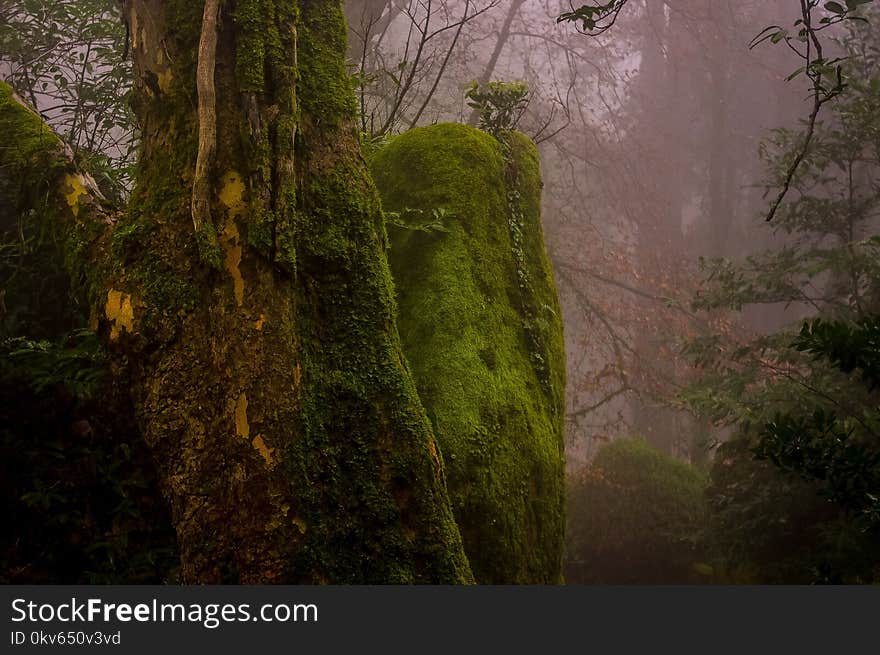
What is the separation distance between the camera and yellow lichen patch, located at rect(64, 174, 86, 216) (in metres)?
3.08

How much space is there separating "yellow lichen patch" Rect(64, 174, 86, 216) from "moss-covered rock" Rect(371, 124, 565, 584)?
5.96 feet

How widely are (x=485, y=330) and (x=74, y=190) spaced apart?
2.49 m

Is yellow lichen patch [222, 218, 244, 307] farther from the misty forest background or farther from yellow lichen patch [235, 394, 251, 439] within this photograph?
the misty forest background

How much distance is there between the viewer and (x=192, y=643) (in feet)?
6.92

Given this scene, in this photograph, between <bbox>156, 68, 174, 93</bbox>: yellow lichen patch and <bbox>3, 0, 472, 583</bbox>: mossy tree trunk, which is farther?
<bbox>156, 68, 174, 93</bbox>: yellow lichen patch

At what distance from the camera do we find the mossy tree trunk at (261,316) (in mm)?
2354

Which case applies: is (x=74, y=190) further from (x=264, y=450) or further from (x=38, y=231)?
(x=264, y=450)

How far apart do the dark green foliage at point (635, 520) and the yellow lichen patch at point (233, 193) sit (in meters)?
7.55

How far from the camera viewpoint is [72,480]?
11.2 feet

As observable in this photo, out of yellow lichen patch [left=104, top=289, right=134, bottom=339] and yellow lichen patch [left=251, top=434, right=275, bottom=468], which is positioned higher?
yellow lichen patch [left=104, top=289, right=134, bottom=339]

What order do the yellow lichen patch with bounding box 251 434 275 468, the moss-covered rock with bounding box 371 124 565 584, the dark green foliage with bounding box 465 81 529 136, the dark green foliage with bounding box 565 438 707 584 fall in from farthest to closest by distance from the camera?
1. the dark green foliage with bounding box 565 438 707 584
2. the dark green foliage with bounding box 465 81 529 136
3. the moss-covered rock with bounding box 371 124 565 584
4. the yellow lichen patch with bounding box 251 434 275 468

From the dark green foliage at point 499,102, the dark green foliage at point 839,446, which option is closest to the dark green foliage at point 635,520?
the dark green foliage at point 499,102

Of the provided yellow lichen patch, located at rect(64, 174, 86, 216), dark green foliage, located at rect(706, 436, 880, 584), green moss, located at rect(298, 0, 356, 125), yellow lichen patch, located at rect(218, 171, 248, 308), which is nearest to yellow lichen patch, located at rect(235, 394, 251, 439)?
yellow lichen patch, located at rect(218, 171, 248, 308)

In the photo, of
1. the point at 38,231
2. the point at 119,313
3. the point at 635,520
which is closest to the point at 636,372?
the point at 635,520
